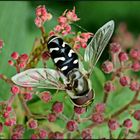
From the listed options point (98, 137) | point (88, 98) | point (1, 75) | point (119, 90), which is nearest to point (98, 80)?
point (119, 90)

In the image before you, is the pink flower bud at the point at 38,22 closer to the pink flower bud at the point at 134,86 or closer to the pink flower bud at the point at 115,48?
the pink flower bud at the point at 115,48

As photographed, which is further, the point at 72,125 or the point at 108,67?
the point at 108,67

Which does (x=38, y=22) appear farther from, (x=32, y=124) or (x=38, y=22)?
(x=32, y=124)

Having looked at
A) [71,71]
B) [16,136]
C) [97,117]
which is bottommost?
[16,136]

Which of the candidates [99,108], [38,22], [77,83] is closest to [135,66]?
[99,108]

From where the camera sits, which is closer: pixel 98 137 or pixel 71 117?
pixel 71 117

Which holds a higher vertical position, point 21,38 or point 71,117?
point 21,38

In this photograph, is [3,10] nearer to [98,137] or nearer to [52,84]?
[52,84]
